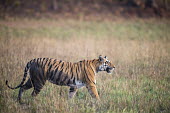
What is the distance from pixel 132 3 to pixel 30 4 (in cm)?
1131

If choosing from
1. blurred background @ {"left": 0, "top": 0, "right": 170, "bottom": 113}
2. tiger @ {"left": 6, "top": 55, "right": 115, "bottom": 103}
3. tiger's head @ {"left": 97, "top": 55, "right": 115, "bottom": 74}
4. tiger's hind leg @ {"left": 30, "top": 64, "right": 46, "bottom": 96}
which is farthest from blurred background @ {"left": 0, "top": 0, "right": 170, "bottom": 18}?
tiger's hind leg @ {"left": 30, "top": 64, "right": 46, "bottom": 96}

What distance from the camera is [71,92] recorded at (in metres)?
7.03

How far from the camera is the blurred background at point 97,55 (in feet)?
21.4

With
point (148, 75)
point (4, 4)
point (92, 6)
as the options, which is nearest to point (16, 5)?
point (4, 4)

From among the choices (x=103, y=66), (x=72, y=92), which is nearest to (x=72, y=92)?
(x=72, y=92)

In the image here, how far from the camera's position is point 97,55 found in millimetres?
11852

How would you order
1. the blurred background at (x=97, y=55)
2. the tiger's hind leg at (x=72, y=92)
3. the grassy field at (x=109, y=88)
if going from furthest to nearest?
the tiger's hind leg at (x=72, y=92) < the blurred background at (x=97, y=55) < the grassy field at (x=109, y=88)

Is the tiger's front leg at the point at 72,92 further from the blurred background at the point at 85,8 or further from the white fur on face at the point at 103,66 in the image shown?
the blurred background at the point at 85,8

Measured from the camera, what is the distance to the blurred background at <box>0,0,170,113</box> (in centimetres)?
652

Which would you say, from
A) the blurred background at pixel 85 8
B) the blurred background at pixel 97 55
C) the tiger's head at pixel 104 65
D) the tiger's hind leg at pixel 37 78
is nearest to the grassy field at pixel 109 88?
the blurred background at pixel 97 55

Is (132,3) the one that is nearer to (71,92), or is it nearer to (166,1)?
(166,1)

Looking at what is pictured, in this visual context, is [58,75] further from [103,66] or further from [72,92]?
[103,66]

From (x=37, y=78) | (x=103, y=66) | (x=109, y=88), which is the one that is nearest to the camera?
(x=37, y=78)

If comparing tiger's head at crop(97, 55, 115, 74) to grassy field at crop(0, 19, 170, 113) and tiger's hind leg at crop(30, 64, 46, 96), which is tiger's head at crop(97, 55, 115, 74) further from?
tiger's hind leg at crop(30, 64, 46, 96)
